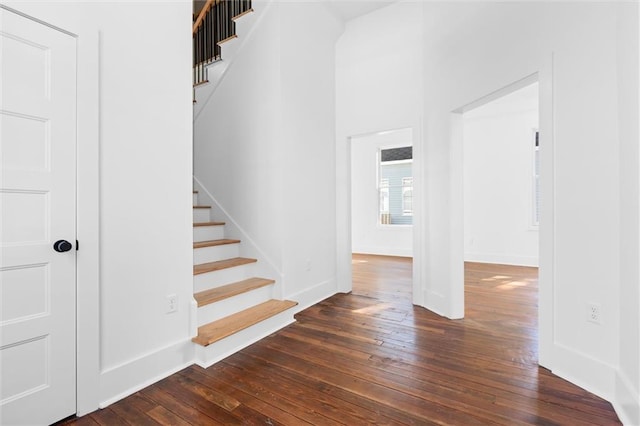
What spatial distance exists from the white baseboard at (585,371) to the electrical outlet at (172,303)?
2589mm

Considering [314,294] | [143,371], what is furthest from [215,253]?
[143,371]

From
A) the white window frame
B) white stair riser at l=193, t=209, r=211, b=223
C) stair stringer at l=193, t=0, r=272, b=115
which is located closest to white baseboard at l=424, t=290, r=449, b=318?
white stair riser at l=193, t=209, r=211, b=223

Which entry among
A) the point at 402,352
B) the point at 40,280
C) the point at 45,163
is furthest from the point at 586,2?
the point at 40,280

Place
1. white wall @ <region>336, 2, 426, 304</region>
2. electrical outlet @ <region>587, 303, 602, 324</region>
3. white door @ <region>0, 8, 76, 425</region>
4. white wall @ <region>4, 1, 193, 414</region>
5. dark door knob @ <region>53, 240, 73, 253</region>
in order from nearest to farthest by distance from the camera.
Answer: white door @ <region>0, 8, 76, 425</region> → dark door knob @ <region>53, 240, 73, 253</region> → white wall @ <region>4, 1, 193, 414</region> → electrical outlet @ <region>587, 303, 602, 324</region> → white wall @ <region>336, 2, 426, 304</region>

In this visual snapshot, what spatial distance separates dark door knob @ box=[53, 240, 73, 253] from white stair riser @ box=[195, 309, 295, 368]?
3.58 feet

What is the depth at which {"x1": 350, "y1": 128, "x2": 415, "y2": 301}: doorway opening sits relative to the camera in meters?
7.18

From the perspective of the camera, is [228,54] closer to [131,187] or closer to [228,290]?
[131,187]

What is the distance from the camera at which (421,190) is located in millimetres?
3510

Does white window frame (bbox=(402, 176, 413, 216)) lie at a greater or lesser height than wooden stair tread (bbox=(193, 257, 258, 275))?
greater

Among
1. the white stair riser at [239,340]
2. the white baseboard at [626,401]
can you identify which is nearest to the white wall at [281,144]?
the white stair riser at [239,340]

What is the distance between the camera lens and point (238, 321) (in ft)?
8.41

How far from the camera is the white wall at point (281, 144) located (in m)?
3.22

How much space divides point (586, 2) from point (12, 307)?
11.7 ft

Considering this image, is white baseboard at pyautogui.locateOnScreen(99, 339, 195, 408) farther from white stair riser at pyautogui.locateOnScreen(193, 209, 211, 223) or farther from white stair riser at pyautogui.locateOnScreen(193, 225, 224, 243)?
white stair riser at pyautogui.locateOnScreen(193, 209, 211, 223)
